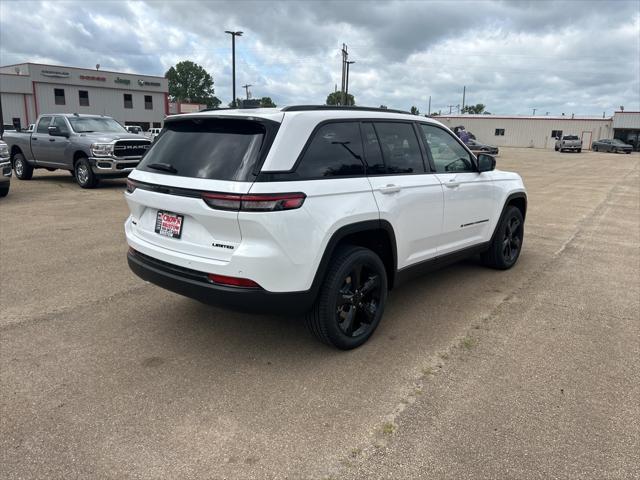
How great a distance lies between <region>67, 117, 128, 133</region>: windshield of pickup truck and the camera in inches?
510

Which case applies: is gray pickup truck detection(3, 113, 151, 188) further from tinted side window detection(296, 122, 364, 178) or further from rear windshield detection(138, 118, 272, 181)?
tinted side window detection(296, 122, 364, 178)

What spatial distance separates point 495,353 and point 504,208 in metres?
2.47

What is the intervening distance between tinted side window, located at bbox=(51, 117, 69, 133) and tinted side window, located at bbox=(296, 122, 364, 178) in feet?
37.4

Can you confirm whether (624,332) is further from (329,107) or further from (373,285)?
(329,107)

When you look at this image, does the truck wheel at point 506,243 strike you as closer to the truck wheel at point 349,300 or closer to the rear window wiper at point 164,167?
the truck wheel at point 349,300

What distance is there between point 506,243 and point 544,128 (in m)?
63.9

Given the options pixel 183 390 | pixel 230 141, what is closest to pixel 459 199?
pixel 230 141

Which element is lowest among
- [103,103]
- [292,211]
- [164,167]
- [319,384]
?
[319,384]

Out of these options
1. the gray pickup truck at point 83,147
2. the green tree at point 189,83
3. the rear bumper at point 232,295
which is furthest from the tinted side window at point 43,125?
the green tree at point 189,83

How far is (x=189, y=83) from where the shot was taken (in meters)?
116

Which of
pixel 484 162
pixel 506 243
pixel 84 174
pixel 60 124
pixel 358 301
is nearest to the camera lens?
pixel 358 301

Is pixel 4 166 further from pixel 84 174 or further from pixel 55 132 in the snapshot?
pixel 55 132

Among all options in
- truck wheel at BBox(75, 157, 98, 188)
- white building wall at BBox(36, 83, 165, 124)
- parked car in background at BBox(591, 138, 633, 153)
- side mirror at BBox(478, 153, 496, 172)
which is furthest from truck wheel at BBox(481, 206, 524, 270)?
white building wall at BBox(36, 83, 165, 124)

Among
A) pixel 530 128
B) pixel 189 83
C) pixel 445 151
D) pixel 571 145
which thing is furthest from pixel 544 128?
pixel 189 83
